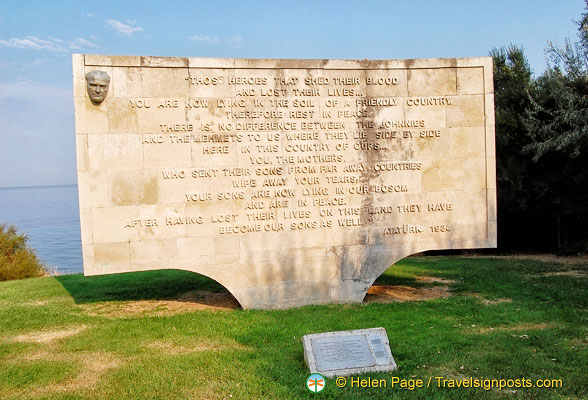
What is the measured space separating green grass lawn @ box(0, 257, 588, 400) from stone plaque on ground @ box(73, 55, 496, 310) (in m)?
1.18

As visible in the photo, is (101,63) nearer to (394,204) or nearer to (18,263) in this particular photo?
(394,204)

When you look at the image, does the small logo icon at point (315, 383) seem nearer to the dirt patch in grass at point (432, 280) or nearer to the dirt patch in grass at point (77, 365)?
the dirt patch in grass at point (77, 365)

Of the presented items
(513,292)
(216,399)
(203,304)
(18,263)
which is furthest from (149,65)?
(18,263)

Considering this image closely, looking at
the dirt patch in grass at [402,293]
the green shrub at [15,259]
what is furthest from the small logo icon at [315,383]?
the green shrub at [15,259]

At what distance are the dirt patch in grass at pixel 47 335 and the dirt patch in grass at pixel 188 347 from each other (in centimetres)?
204

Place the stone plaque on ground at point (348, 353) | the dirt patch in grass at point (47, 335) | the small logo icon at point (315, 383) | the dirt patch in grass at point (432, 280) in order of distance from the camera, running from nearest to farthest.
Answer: the small logo icon at point (315, 383) → the stone plaque on ground at point (348, 353) → the dirt patch in grass at point (47, 335) → the dirt patch in grass at point (432, 280)

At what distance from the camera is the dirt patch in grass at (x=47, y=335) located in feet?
28.5

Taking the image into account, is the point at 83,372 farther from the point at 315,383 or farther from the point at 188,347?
the point at 315,383

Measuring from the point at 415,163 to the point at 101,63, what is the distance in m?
6.82

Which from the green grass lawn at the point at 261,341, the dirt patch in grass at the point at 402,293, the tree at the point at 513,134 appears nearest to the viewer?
the green grass lawn at the point at 261,341

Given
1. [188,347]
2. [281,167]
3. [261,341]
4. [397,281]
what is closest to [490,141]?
[281,167]

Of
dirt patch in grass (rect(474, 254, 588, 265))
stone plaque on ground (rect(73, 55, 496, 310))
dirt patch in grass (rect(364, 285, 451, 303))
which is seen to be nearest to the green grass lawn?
dirt patch in grass (rect(364, 285, 451, 303))

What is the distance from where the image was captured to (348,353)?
6.52m

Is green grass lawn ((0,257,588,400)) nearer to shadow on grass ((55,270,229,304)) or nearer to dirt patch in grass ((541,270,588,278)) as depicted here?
shadow on grass ((55,270,229,304))
